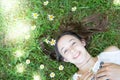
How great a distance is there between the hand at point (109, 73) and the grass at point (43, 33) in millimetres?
527

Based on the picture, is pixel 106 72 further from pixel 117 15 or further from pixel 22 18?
pixel 22 18

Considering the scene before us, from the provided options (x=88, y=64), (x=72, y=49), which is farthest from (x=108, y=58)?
(x=72, y=49)

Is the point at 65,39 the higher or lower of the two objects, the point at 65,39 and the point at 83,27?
the lower

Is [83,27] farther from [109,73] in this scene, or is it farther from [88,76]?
[109,73]

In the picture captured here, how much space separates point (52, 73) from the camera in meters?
4.21

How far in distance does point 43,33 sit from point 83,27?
1.59 ft

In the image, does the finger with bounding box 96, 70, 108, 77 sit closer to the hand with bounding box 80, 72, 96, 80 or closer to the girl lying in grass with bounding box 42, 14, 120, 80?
the girl lying in grass with bounding box 42, 14, 120, 80

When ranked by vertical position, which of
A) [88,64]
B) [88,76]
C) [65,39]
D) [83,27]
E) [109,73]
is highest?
[83,27]

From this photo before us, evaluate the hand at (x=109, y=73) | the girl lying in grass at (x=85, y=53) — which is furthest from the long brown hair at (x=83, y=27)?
the hand at (x=109, y=73)

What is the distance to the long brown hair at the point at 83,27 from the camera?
4074 millimetres

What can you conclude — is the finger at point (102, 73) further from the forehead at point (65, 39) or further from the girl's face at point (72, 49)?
the forehead at point (65, 39)

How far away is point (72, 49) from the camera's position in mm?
3744

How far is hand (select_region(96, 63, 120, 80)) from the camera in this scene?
3625 mm

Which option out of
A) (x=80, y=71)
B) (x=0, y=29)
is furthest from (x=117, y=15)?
(x=0, y=29)
